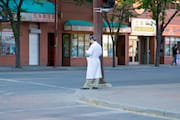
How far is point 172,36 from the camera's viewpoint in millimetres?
52250

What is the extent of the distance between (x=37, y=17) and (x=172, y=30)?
17.9 m

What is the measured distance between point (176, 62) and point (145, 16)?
5.48m

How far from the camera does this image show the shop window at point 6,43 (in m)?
38.7

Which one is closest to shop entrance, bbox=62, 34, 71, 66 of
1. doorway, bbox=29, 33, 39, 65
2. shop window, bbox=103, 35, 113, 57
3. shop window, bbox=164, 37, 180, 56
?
doorway, bbox=29, 33, 39, 65

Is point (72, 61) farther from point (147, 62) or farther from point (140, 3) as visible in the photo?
point (147, 62)

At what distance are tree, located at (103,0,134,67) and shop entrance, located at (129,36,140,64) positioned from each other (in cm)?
534

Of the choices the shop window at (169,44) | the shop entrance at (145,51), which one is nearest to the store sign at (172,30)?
the shop window at (169,44)

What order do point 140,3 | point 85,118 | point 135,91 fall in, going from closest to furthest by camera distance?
1. point 85,118
2. point 135,91
3. point 140,3

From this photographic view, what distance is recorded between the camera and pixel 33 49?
40.4 metres

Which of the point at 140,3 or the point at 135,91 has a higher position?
the point at 140,3

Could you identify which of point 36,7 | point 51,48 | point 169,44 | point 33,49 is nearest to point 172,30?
point 169,44

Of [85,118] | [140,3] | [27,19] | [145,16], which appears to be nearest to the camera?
[85,118]

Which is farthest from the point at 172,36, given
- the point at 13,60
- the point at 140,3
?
the point at 13,60

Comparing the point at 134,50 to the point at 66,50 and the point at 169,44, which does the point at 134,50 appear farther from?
the point at 66,50
